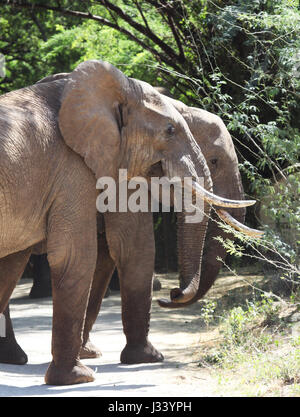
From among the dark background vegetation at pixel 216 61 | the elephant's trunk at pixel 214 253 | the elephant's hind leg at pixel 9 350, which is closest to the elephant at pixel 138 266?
the elephant's trunk at pixel 214 253

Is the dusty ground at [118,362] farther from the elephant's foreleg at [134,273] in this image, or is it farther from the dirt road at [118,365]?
the elephant's foreleg at [134,273]

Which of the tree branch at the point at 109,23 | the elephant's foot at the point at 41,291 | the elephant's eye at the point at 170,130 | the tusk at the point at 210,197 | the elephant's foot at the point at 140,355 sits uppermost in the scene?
the tree branch at the point at 109,23

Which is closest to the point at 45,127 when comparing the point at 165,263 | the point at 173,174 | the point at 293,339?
the point at 173,174

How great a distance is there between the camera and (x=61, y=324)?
7434 mm

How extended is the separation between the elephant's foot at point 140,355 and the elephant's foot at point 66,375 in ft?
3.99

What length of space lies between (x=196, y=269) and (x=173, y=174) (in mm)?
1258

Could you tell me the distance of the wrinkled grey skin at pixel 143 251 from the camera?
8.70 metres

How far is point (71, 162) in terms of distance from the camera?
762 centimetres

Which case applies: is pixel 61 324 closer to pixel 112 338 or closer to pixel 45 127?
pixel 45 127

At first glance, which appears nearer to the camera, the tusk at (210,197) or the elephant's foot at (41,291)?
the tusk at (210,197)

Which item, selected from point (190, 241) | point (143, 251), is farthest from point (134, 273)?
point (190, 241)

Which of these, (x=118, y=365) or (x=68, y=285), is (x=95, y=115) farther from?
(x=118, y=365)

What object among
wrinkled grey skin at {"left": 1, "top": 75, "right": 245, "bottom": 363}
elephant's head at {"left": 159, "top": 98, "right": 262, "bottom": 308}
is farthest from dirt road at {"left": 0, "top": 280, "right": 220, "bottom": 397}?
elephant's head at {"left": 159, "top": 98, "right": 262, "bottom": 308}

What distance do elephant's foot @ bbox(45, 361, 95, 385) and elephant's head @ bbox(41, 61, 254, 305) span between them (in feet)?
5.66
